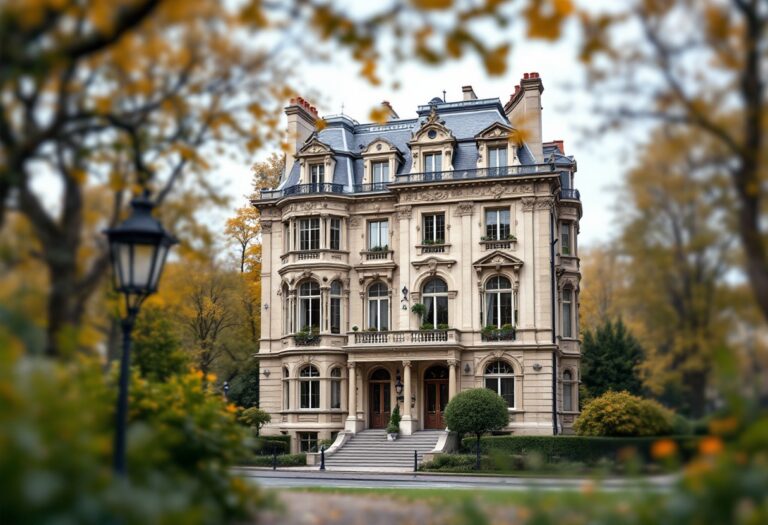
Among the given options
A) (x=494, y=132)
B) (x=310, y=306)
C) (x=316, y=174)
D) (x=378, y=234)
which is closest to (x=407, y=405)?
(x=310, y=306)

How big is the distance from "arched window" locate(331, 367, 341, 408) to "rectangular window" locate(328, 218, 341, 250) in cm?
642

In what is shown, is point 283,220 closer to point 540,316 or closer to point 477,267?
point 477,267

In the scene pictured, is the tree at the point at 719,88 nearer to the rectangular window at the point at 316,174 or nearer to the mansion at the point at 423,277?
the mansion at the point at 423,277

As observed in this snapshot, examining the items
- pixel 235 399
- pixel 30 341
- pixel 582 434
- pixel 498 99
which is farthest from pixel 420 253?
pixel 30 341

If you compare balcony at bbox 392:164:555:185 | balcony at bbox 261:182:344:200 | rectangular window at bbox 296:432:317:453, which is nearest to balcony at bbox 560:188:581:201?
balcony at bbox 392:164:555:185

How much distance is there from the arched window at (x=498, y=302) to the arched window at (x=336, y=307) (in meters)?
7.80

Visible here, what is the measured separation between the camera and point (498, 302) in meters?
41.6

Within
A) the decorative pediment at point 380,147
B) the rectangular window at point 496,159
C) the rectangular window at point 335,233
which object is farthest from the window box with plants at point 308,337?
the rectangular window at point 496,159

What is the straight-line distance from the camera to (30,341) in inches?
303

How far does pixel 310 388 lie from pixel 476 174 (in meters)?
13.8

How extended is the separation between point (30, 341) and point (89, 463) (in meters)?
2.15

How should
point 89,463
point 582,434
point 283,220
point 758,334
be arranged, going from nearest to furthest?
point 89,463, point 758,334, point 582,434, point 283,220

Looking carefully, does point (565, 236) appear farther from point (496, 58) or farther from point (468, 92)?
point (496, 58)

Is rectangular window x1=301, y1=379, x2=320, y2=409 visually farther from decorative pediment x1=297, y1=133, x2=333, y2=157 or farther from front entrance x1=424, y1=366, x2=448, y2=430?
decorative pediment x1=297, y1=133, x2=333, y2=157
